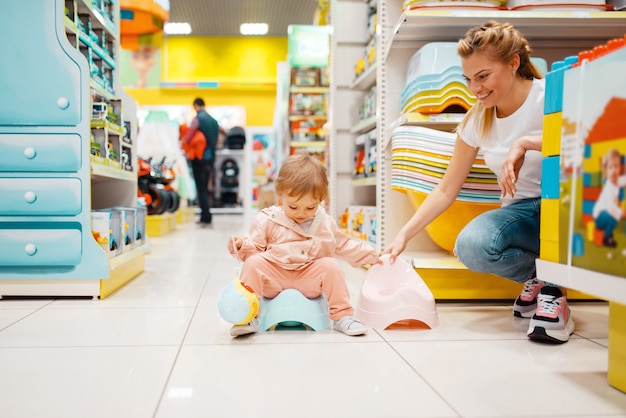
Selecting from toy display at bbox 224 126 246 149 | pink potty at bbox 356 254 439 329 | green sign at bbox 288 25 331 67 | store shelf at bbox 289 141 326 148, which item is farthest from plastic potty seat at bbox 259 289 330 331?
toy display at bbox 224 126 246 149

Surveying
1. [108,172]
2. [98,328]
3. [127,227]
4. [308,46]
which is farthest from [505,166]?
[308,46]

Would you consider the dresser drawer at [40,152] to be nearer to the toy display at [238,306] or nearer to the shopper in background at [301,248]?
the shopper in background at [301,248]

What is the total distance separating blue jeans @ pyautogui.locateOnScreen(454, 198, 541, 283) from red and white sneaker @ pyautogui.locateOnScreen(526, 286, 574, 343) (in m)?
0.16

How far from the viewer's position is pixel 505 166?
1.56 meters

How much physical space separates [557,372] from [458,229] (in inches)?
40.6

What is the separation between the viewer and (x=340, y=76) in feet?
12.8

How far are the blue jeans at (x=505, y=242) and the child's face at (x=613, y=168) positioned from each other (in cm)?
83

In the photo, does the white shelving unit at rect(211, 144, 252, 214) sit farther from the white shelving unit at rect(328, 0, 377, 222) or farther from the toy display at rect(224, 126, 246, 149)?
the white shelving unit at rect(328, 0, 377, 222)

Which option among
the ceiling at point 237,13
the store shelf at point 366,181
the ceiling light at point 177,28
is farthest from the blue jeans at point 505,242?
the ceiling light at point 177,28

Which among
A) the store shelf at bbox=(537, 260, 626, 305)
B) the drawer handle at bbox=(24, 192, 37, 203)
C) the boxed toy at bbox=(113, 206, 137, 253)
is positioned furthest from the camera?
the boxed toy at bbox=(113, 206, 137, 253)

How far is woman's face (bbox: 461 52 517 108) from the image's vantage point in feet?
5.58

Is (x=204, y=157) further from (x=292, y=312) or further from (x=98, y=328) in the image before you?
(x=292, y=312)

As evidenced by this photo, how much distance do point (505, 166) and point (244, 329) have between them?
2.87 feet

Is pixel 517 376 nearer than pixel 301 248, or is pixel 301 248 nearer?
pixel 517 376
